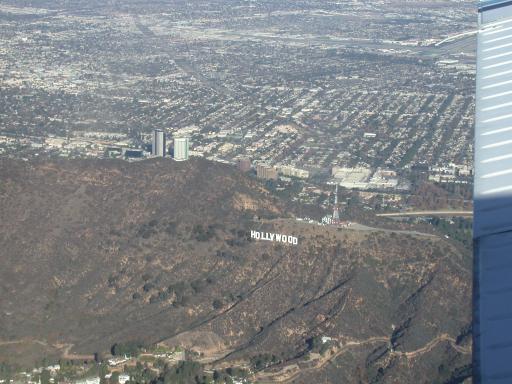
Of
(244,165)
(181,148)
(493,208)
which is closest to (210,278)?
(181,148)

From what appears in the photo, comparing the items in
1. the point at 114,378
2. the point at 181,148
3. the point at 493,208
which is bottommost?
the point at 114,378

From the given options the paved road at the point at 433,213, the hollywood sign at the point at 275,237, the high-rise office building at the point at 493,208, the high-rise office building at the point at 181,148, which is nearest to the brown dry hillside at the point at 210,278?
the hollywood sign at the point at 275,237

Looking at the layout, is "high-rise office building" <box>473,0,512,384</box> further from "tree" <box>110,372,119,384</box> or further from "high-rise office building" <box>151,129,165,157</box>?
"high-rise office building" <box>151,129,165,157</box>

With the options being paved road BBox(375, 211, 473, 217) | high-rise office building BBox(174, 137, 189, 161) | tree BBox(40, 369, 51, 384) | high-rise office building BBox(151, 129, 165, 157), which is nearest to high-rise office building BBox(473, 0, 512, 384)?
tree BBox(40, 369, 51, 384)

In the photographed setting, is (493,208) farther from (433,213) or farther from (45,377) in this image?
(433,213)

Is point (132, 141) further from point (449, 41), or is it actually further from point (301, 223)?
point (449, 41)

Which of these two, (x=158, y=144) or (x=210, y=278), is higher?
(x=158, y=144)
